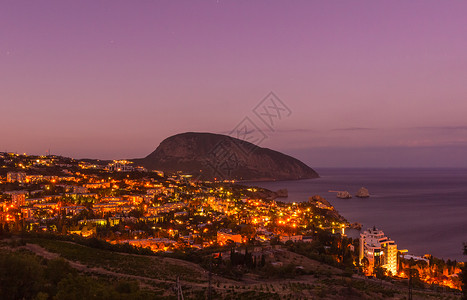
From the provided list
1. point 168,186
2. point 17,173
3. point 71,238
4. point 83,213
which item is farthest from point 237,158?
point 71,238

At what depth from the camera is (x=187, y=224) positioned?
1687 inches

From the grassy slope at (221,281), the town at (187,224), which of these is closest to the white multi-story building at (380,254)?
the town at (187,224)

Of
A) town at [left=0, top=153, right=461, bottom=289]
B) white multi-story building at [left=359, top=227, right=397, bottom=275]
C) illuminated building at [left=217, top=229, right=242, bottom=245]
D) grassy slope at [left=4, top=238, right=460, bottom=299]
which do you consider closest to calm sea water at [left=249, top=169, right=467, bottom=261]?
town at [left=0, top=153, right=461, bottom=289]

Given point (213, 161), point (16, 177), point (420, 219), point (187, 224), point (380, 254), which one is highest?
point (213, 161)

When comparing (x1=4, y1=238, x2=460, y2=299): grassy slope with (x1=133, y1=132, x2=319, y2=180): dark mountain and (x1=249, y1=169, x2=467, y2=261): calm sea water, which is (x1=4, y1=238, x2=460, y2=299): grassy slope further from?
(x1=133, y1=132, x2=319, y2=180): dark mountain

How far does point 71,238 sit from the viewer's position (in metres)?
27.0

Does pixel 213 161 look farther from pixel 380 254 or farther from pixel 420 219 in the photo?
pixel 380 254

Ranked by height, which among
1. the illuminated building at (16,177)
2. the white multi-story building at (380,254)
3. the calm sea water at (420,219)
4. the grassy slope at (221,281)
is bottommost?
the calm sea water at (420,219)

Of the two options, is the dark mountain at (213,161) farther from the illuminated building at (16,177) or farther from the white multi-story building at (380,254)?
the white multi-story building at (380,254)

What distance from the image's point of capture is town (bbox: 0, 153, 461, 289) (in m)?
31.8

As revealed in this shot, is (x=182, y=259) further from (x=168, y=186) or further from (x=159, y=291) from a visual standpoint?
(x=168, y=186)

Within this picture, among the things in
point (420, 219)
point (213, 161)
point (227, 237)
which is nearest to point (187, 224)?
point (227, 237)

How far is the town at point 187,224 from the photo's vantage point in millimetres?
31781

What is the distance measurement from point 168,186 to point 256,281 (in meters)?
56.9
